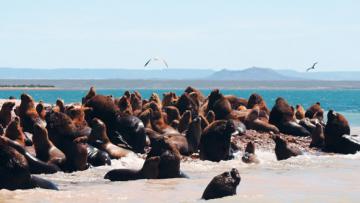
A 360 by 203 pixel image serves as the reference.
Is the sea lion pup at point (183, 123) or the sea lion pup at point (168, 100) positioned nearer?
the sea lion pup at point (183, 123)

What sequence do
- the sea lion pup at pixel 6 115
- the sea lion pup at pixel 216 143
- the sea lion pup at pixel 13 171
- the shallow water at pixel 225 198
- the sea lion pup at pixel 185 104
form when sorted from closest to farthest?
the sea lion pup at pixel 13 171, the shallow water at pixel 225 198, the sea lion pup at pixel 216 143, the sea lion pup at pixel 6 115, the sea lion pup at pixel 185 104

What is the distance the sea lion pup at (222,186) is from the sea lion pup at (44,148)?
190 inches

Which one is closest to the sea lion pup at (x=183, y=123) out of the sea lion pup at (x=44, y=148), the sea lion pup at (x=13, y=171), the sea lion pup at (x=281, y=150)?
the sea lion pup at (x=281, y=150)

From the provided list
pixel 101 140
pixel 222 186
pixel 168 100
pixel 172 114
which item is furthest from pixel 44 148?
pixel 168 100

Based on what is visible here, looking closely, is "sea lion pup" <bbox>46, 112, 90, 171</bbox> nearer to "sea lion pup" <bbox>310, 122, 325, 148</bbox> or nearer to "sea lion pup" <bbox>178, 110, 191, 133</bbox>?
"sea lion pup" <bbox>178, 110, 191, 133</bbox>

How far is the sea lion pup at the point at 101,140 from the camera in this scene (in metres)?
21.9

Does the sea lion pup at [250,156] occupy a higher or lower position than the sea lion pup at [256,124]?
lower

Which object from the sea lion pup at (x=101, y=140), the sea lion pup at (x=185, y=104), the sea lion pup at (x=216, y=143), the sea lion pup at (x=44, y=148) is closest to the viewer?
the sea lion pup at (x=44, y=148)

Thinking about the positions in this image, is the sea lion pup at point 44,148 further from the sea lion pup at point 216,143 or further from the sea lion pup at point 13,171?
the sea lion pup at point 216,143

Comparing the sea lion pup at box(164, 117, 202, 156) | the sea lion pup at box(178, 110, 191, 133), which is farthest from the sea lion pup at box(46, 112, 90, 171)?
the sea lion pup at box(178, 110, 191, 133)

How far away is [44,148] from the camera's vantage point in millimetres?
19688

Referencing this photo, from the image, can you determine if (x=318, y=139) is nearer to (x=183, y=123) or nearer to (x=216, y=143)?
(x=183, y=123)

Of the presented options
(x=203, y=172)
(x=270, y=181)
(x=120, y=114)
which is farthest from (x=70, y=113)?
(x=270, y=181)

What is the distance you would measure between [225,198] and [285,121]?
1484 centimetres
